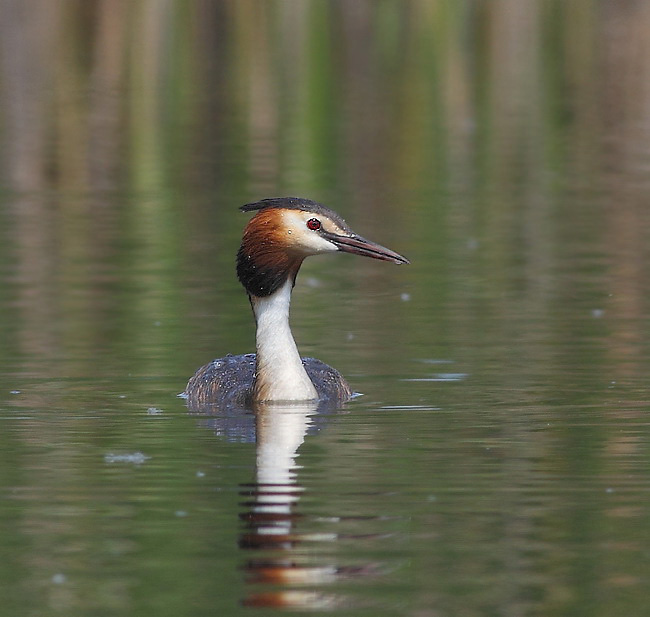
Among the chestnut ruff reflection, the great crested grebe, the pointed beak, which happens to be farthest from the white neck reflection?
the pointed beak

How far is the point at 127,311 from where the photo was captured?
47.1 feet

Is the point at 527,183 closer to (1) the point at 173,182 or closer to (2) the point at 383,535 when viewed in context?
(1) the point at 173,182

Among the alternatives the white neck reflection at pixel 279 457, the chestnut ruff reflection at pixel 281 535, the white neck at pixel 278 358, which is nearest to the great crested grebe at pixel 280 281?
the white neck at pixel 278 358

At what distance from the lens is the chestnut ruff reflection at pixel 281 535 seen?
7004mm

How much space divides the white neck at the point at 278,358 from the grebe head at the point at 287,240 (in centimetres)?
8

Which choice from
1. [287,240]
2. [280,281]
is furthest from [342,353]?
[287,240]

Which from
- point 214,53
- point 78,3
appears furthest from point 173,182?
point 78,3

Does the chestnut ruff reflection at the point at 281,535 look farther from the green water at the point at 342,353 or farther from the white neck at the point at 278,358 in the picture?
the white neck at the point at 278,358

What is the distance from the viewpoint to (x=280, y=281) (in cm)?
1143

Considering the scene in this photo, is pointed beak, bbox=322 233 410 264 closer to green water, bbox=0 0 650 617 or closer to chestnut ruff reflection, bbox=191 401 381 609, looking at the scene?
green water, bbox=0 0 650 617

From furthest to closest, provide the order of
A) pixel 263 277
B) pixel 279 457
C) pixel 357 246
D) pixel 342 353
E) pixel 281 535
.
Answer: pixel 342 353
pixel 263 277
pixel 357 246
pixel 279 457
pixel 281 535

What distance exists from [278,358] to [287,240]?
68 cm

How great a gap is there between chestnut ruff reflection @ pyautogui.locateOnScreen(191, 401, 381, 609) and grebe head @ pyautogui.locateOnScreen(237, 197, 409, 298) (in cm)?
107

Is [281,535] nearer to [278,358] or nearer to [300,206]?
[278,358]
